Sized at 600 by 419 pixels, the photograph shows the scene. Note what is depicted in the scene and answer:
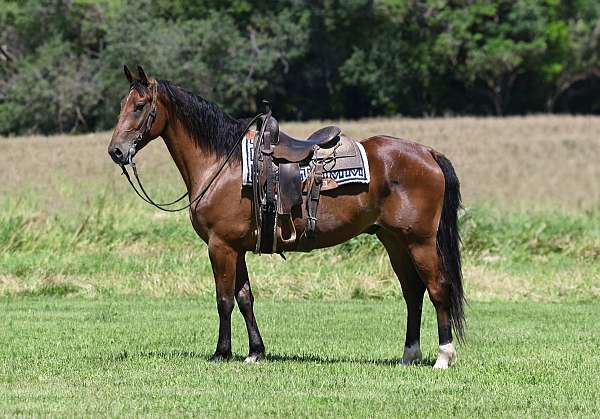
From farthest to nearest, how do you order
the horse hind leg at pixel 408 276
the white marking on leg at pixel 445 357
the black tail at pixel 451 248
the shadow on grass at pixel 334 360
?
the horse hind leg at pixel 408 276, the shadow on grass at pixel 334 360, the black tail at pixel 451 248, the white marking on leg at pixel 445 357

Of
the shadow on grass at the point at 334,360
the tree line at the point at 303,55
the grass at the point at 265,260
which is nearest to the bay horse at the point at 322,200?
the shadow on grass at the point at 334,360

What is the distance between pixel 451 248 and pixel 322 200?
1272mm

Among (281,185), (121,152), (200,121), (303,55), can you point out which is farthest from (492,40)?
(121,152)

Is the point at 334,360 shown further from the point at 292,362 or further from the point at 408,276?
the point at 408,276

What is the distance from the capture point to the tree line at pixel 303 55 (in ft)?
174

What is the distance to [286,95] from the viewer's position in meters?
59.1

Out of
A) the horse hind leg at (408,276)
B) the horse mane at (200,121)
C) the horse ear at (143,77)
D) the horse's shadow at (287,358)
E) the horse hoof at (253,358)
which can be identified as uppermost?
the horse ear at (143,77)

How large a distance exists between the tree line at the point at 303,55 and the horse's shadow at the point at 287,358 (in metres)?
41.1

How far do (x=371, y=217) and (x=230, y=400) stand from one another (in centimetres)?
268

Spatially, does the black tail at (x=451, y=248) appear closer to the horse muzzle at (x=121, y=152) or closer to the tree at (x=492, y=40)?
the horse muzzle at (x=121, y=152)

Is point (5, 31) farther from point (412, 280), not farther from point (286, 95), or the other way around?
point (412, 280)

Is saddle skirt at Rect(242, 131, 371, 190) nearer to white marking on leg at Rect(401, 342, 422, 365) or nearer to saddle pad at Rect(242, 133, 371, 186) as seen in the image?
saddle pad at Rect(242, 133, 371, 186)

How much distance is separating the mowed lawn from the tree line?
37910mm

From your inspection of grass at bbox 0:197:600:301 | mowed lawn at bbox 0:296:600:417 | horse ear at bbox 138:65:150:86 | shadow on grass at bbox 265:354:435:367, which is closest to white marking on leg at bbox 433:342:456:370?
mowed lawn at bbox 0:296:600:417
